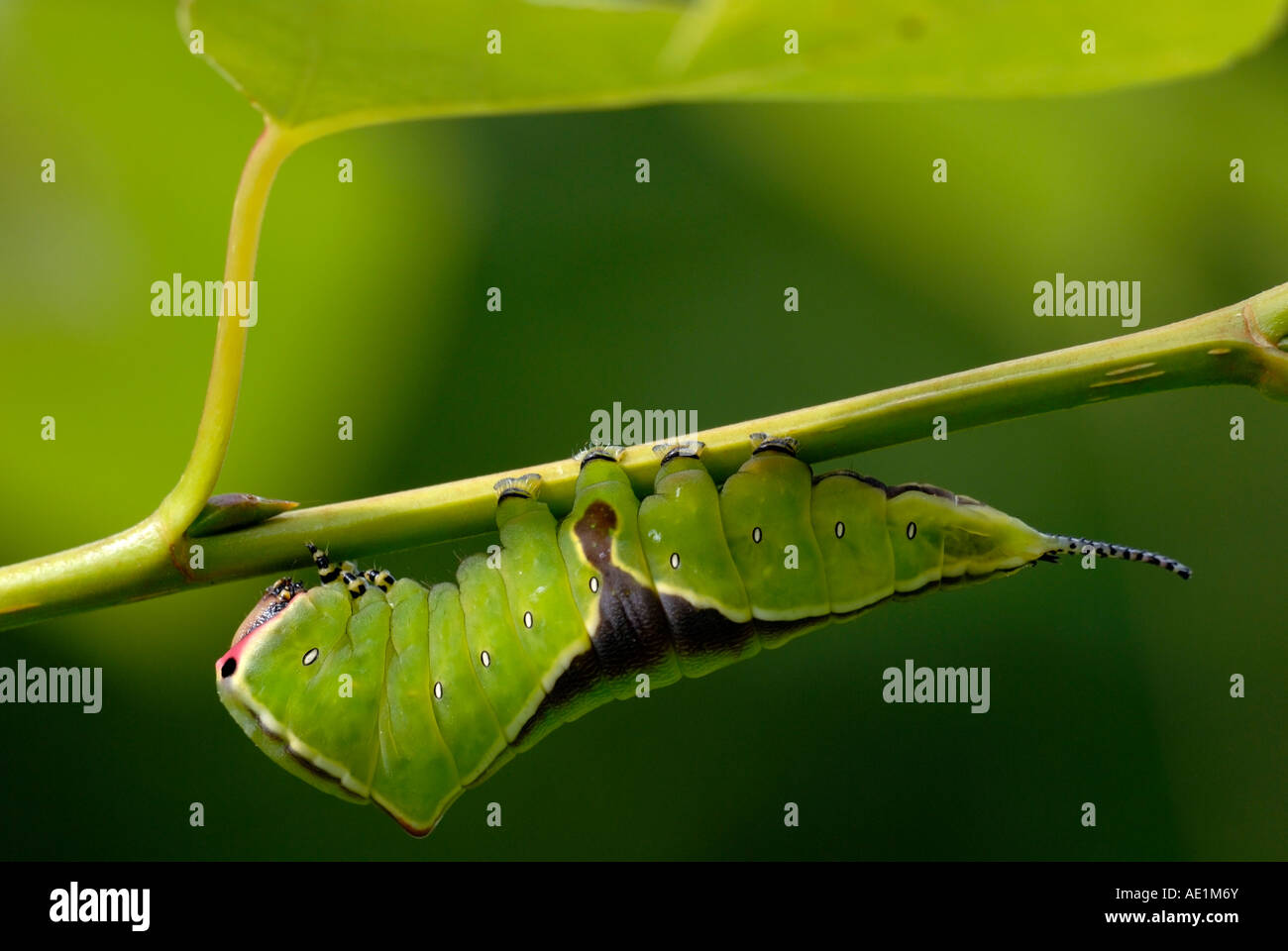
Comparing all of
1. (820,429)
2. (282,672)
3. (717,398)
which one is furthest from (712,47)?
(717,398)

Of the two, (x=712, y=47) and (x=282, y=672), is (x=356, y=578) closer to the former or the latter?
(x=282, y=672)

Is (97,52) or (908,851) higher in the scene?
(97,52)

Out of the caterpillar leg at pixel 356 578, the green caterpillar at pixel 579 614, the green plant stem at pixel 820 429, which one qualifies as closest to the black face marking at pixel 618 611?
the green caterpillar at pixel 579 614

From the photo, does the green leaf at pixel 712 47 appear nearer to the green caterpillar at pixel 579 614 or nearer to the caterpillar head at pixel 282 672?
the green caterpillar at pixel 579 614

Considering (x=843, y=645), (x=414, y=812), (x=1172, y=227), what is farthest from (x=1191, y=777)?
(x=414, y=812)

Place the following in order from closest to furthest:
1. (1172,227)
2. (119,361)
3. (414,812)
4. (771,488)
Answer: (771,488)
(414,812)
(119,361)
(1172,227)

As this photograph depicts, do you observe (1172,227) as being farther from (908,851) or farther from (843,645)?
(908,851)

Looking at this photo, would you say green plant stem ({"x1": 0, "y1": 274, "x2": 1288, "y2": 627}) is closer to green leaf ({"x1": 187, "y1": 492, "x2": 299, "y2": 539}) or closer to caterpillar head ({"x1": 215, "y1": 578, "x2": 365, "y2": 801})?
green leaf ({"x1": 187, "y1": 492, "x2": 299, "y2": 539})
